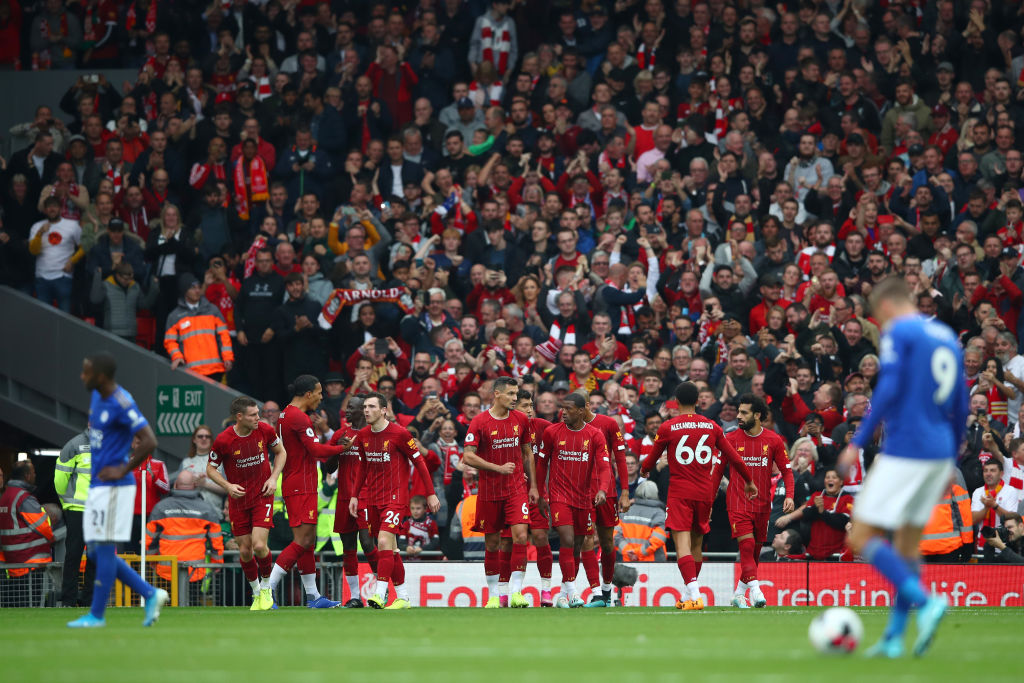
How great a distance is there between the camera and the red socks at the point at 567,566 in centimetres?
1798

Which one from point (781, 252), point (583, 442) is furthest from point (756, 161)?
point (583, 442)

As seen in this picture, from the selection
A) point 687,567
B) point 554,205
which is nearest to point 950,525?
point 687,567

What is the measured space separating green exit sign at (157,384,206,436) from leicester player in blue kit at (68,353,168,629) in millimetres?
10613

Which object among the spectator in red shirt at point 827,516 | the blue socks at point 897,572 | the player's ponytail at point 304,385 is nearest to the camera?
the blue socks at point 897,572

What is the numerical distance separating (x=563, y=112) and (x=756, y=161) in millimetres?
3473

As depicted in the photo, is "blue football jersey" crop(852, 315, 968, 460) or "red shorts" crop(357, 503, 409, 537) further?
"red shorts" crop(357, 503, 409, 537)

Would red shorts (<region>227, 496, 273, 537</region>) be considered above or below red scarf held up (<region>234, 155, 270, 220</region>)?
below

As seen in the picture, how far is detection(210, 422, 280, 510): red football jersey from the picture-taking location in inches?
700

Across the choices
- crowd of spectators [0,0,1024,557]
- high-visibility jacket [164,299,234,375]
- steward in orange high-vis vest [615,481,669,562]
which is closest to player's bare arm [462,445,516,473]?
crowd of spectators [0,0,1024,557]

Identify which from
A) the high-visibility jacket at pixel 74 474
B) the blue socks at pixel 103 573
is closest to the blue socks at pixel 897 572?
the blue socks at pixel 103 573

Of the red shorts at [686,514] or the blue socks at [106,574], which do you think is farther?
the red shorts at [686,514]

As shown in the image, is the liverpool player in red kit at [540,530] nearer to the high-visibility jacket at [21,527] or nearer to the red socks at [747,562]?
the red socks at [747,562]

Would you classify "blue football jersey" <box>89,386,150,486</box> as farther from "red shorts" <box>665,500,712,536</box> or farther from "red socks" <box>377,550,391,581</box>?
"red shorts" <box>665,500,712,536</box>

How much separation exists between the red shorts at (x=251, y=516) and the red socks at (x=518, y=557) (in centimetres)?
293
